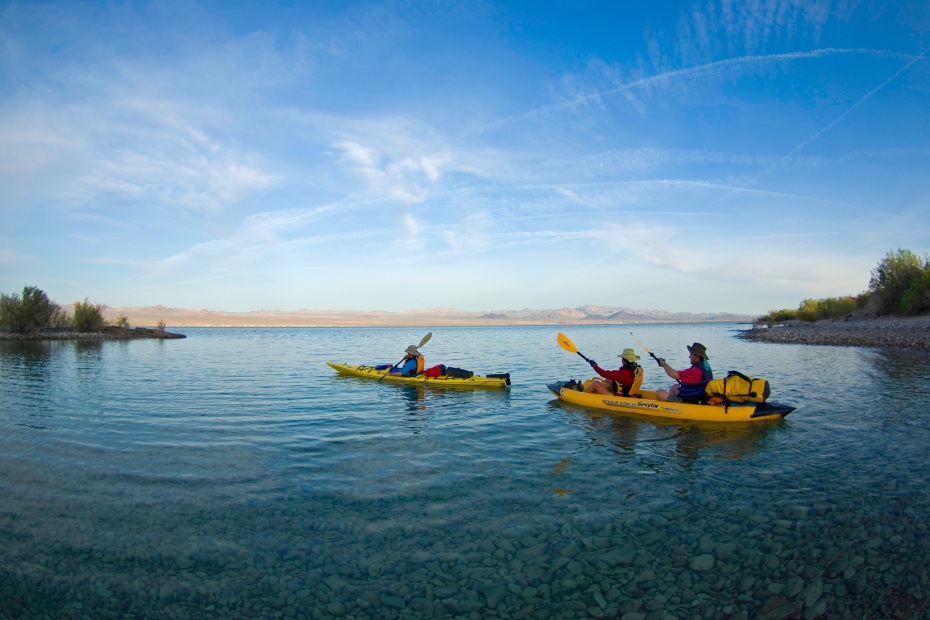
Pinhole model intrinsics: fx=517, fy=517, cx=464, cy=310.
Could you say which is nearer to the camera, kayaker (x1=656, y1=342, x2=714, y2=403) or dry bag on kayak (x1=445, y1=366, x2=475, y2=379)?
kayaker (x1=656, y1=342, x2=714, y2=403)

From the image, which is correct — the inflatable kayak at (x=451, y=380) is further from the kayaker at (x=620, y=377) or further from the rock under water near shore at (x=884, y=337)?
the rock under water near shore at (x=884, y=337)

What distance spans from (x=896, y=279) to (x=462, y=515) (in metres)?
61.4

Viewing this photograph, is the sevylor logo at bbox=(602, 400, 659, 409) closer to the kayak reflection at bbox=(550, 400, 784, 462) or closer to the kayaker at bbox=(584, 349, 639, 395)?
the kayak reflection at bbox=(550, 400, 784, 462)

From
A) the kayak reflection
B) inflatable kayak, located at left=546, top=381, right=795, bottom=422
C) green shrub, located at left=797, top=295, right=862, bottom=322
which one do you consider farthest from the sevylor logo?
green shrub, located at left=797, top=295, right=862, bottom=322

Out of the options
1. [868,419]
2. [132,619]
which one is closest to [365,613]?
[132,619]

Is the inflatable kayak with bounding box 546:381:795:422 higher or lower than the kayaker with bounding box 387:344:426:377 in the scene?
lower

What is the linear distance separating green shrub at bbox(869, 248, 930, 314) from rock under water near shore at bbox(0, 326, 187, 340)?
80.9m

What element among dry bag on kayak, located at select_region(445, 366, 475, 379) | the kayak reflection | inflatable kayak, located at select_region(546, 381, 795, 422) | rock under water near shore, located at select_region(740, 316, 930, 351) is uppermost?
rock under water near shore, located at select_region(740, 316, 930, 351)

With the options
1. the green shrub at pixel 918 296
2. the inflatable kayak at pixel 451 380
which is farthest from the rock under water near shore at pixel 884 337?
the inflatable kayak at pixel 451 380

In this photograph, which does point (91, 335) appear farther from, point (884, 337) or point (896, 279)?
point (896, 279)

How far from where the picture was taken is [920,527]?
629 cm

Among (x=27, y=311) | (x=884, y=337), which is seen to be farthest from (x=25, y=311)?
(x=884, y=337)

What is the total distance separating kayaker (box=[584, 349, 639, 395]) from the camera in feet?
47.4

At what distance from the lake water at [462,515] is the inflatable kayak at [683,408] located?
1.33 ft
